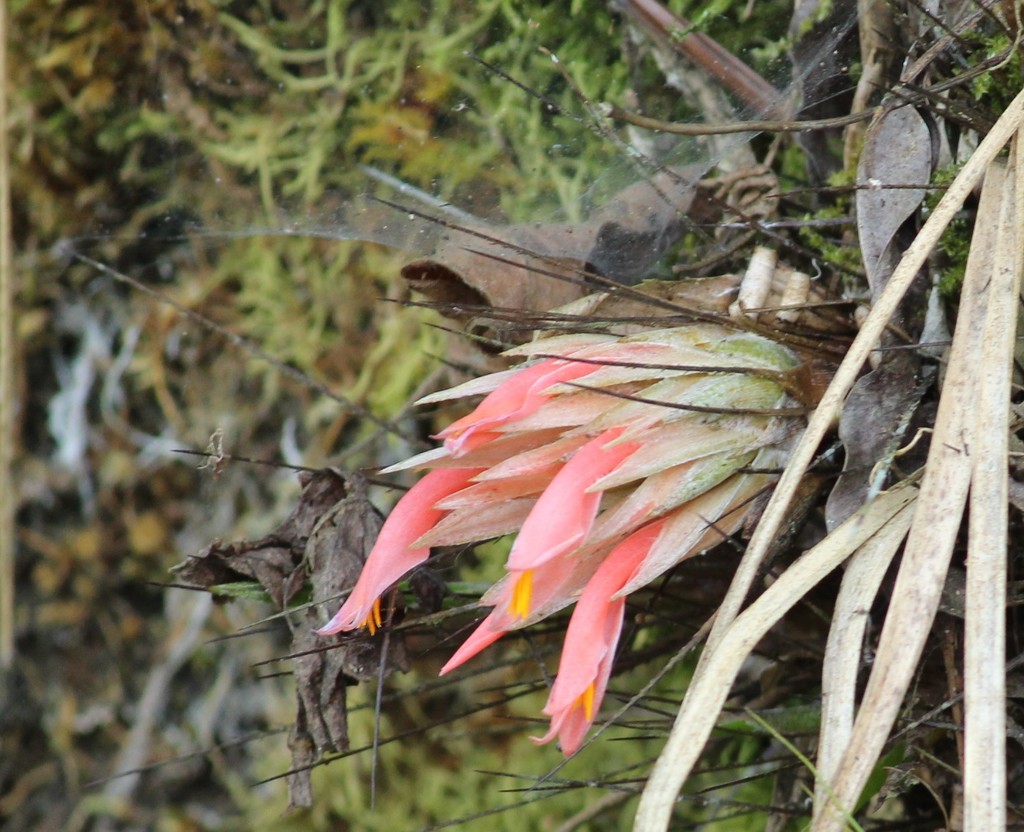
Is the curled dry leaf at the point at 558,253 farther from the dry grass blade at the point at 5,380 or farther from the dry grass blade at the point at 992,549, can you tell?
the dry grass blade at the point at 5,380

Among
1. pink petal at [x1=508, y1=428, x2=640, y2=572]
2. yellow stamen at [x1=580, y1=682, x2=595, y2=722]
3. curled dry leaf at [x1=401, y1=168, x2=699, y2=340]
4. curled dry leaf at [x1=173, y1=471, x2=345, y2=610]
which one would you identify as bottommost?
curled dry leaf at [x1=173, y1=471, x2=345, y2=610]

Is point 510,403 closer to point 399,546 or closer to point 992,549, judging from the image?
point 399,546

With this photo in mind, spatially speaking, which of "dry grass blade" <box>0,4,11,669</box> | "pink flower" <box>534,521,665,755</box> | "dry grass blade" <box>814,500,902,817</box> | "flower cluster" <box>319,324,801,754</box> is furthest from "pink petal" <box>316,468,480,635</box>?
"dry grass blade" <box>0,4,11,669</box>

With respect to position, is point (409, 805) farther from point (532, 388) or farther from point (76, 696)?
point (532, 388)

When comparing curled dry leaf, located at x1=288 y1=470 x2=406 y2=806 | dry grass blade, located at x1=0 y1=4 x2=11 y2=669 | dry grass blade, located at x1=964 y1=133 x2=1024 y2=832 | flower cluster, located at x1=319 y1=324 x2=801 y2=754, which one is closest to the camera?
dry grass blade, located at x1=964 y1=133 x2=1024 y2=832

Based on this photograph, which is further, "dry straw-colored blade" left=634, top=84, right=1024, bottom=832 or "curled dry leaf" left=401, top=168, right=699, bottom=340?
"curled dry leaf" left=401, top=168, right=699, bottom=340

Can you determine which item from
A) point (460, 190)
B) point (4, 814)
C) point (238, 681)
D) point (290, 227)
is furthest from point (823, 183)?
point (4, 814)

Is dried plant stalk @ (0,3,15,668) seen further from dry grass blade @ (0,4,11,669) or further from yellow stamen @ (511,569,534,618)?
yellow stamen @ (511,569,534,618)

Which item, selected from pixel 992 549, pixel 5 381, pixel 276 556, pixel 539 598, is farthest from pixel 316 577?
pixel 5 381

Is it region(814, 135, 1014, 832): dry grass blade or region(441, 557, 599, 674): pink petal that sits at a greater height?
region(814, 135, 1014, 832): dry grass blade
